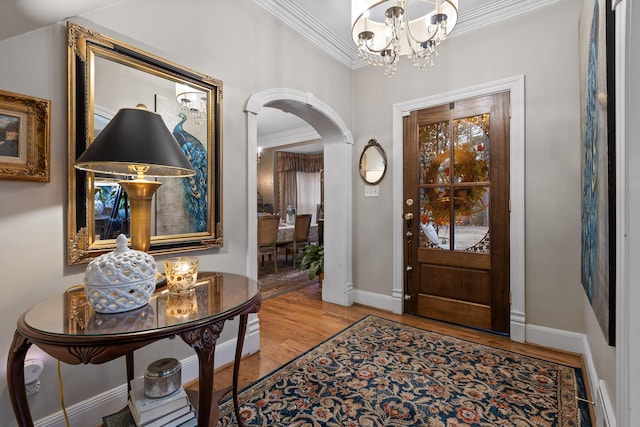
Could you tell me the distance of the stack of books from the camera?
1.14 m

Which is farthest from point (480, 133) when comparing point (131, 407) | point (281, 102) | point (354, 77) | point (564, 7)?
point (131, 407)

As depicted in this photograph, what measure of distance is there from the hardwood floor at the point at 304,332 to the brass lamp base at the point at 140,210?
1062 millimetres

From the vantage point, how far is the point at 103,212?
1501 millimetres

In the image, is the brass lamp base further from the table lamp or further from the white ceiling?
the white ceiling

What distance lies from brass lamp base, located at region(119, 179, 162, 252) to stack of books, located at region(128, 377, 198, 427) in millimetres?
598

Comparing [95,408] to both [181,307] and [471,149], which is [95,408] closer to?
[181,307]

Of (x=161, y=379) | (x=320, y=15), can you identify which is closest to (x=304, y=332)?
(x=161, y=379)

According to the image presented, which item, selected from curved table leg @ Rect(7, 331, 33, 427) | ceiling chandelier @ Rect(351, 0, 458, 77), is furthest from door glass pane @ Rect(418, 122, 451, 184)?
curved table leg @ Rect(7, 331, 33, 427)

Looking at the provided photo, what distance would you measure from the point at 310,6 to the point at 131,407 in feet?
9.50

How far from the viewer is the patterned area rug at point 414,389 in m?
1.53

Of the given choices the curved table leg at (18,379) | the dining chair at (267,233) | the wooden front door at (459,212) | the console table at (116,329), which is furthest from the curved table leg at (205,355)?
the dining chair at (267,233)

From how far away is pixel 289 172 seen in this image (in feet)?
27.4

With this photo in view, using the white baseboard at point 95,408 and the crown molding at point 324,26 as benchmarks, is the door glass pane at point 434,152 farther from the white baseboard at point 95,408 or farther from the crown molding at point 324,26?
the white baseboard at point 95,408

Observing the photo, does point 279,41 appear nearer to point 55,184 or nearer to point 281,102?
point 281,102
